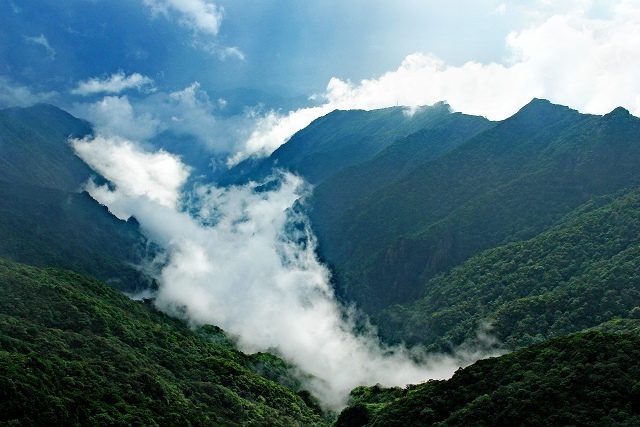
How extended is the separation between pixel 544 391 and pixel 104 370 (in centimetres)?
7666

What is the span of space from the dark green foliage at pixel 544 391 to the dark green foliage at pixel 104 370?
125ft

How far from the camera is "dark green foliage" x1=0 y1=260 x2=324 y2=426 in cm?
7406

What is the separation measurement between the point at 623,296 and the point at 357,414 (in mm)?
97252

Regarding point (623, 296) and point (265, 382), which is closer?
point (265, 382)

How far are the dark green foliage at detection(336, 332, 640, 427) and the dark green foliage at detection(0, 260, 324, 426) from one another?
38.1 m

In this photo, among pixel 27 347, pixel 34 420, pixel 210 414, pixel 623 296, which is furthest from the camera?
pixel 623 296

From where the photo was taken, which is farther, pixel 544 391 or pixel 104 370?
pixel 104 370

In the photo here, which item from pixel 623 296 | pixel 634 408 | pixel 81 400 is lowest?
pixel 81 400

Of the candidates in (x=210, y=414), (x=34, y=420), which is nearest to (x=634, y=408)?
(x=210, y=414)

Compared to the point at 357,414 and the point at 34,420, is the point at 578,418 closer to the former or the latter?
the point at 357,414

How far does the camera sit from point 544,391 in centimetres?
8050

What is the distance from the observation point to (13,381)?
6975 centimetres

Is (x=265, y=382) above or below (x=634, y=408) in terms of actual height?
above

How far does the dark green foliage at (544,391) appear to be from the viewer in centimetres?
7412
